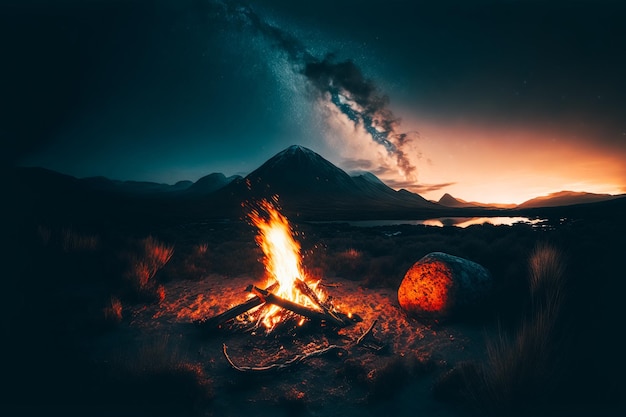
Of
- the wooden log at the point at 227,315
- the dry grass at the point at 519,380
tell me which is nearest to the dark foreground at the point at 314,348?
the dry grass at the point at 519,380

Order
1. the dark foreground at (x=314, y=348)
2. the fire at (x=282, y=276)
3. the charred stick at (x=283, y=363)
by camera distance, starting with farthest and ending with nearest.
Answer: the fire at (x=282, y=276) < the charred stick at (x=283, y=363) < the dark foreground at (x=314, y=348)

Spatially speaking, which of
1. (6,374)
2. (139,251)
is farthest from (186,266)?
(6,374)

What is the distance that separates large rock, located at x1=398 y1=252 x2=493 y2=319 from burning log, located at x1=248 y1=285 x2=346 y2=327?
1.99 m

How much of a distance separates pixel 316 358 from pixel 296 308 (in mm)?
1229

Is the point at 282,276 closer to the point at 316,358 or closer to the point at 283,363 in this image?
the point at 316,358

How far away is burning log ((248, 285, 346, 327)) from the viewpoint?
5.80 m

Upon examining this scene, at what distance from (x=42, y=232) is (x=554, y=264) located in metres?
Answer: 16.1

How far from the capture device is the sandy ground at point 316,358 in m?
3.63

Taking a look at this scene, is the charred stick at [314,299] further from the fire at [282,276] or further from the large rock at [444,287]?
the large rock at [444,287]

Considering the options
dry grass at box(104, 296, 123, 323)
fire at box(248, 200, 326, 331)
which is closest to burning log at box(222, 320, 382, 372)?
fire at box(248, 200, 326, 331)

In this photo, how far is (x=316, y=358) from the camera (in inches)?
191

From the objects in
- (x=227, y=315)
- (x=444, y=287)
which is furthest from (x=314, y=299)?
(x=444, y=287)

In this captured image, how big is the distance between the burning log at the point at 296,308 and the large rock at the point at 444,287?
199cm

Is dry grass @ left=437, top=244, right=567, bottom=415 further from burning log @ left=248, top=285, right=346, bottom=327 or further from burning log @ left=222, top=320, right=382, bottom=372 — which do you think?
burning log @ left=248, top=285, right=346, bottom=327
